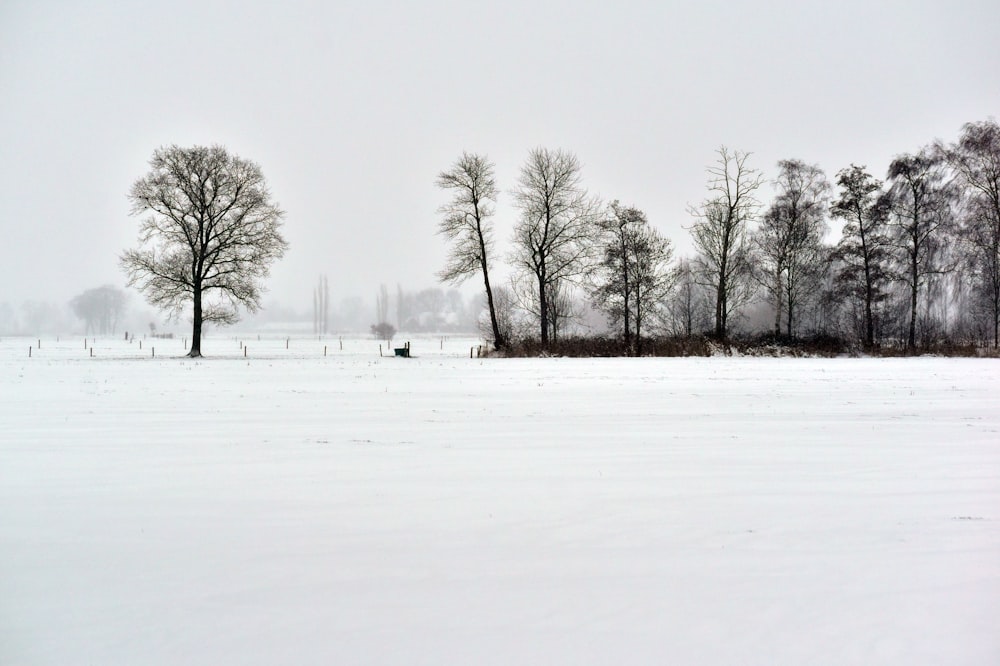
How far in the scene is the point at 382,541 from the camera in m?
5.00

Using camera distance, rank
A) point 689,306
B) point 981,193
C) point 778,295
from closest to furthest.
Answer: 1. point 981,193
2. point 778,295
3. point 689,306

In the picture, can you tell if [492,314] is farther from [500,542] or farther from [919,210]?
[500,542]

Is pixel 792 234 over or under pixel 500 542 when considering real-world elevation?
over

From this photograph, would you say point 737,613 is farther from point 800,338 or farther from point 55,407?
point 800,338

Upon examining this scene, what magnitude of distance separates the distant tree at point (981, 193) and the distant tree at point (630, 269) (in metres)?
17.7

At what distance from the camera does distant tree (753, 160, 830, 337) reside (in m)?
38.1

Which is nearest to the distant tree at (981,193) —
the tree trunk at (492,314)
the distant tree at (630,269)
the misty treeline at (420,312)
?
the distant tree at (630,269)

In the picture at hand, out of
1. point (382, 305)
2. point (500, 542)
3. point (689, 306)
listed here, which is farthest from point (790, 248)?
A: point (382, 305)

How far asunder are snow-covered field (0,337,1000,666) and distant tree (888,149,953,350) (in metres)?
31.2

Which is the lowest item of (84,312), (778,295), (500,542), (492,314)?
(500,542)

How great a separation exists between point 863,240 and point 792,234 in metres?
4.23

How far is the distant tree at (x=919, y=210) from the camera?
35562mm

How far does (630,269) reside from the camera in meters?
38.8

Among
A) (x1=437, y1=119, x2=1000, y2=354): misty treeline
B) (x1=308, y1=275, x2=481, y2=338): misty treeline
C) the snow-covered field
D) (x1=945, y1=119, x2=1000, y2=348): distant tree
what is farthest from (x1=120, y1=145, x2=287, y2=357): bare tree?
(x1=308, y1=275, x2=481, y2=338): misty treeline
